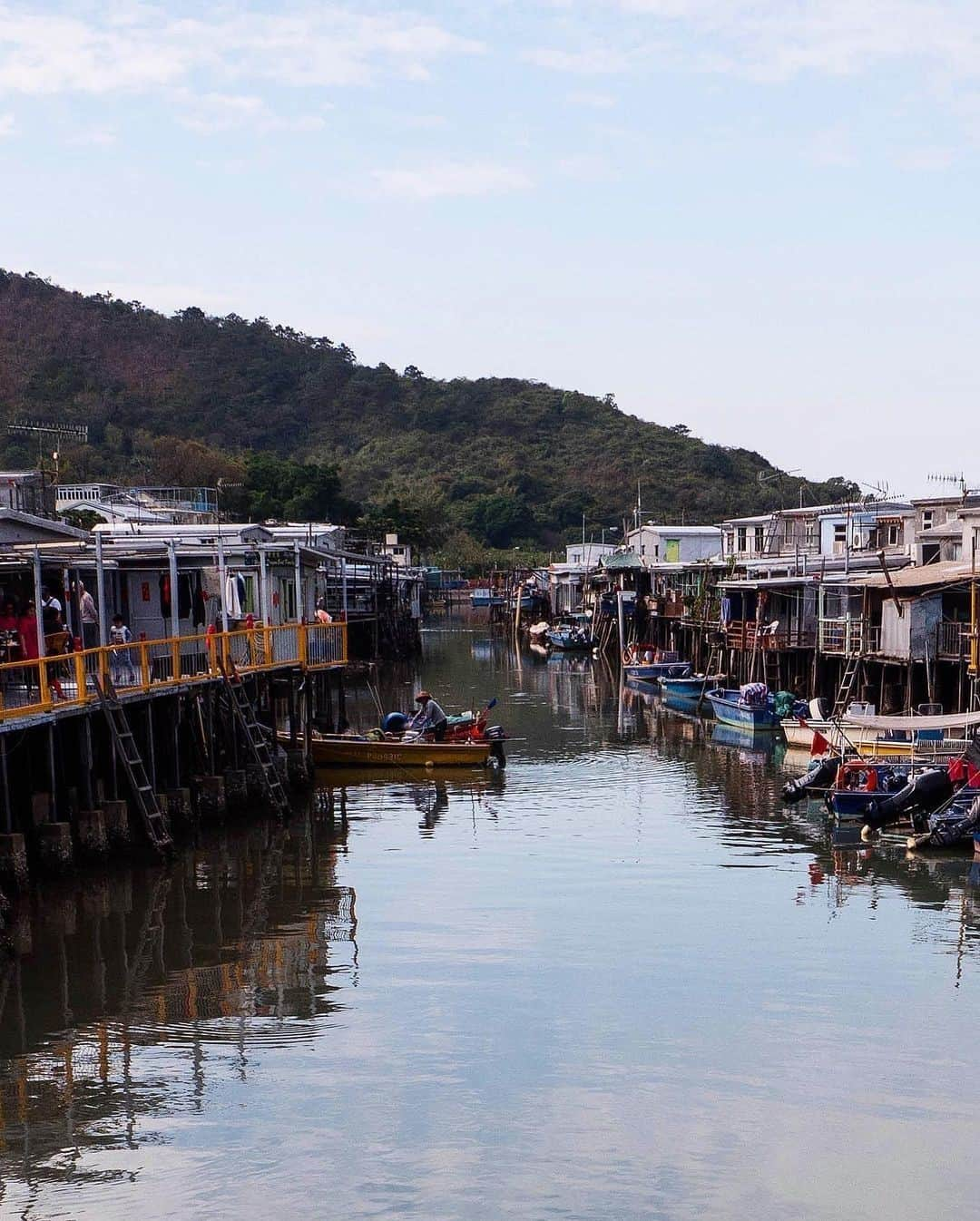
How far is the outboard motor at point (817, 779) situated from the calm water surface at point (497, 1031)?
138cm

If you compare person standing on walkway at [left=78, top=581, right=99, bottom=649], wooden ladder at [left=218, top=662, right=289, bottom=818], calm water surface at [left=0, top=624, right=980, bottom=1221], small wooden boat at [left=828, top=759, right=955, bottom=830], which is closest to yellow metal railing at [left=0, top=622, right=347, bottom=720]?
wooden ladder at [left=218, top=662, right=289, bottom=818]

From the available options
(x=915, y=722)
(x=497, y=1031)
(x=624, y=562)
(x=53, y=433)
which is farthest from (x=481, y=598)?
(x=497, y=1031)

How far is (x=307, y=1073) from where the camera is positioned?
1593cm

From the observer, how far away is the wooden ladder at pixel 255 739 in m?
29.1

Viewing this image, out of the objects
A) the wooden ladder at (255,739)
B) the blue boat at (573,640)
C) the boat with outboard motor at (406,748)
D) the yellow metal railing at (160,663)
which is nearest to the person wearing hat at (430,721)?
the boat with outboard motor at (406,748)

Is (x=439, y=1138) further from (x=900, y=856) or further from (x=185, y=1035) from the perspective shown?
(x=900, y=856)

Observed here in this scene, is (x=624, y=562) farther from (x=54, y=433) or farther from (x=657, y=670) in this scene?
(x=54, y=433)

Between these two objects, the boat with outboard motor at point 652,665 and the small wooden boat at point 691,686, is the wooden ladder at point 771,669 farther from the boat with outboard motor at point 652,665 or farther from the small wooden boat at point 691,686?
the boat with outboard motor at point 652,665

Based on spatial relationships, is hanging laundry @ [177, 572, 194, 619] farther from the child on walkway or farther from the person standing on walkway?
the child on walkway

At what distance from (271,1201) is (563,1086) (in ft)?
12.2

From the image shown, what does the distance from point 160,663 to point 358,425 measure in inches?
6124

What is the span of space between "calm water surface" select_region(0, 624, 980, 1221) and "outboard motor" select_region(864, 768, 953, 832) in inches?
49.3

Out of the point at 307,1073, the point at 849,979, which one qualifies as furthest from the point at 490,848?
the point at 307,1073

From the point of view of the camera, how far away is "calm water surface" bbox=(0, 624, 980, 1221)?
13.5 metres
